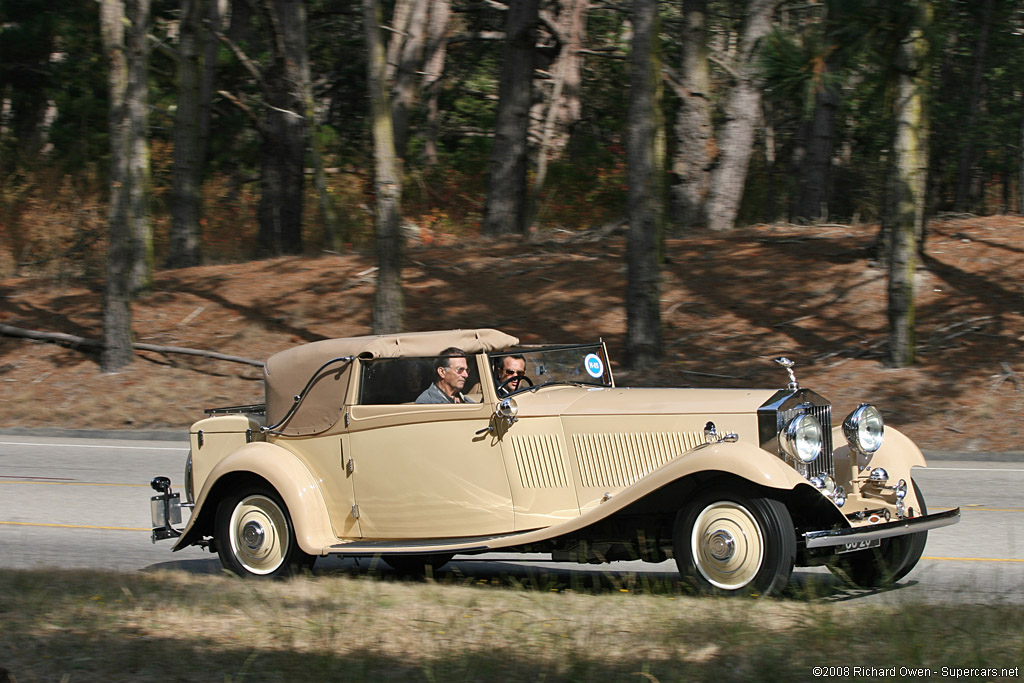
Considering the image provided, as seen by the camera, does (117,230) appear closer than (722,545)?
No

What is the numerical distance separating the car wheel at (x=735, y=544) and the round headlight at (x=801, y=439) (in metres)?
0.44

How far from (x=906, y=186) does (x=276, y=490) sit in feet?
35.6

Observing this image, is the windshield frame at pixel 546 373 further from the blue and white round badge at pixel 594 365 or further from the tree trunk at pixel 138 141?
the tree trunk at pixel 138 141

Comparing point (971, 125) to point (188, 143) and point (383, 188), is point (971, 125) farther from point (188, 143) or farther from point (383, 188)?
point (188, 143)

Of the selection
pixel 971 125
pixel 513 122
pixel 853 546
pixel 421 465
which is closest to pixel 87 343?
pixel 513 122

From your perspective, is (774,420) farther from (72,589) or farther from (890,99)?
(890,99)

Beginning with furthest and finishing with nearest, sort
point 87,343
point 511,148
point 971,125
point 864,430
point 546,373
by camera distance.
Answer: point 971,125, point 511,148, point 87,343, point 546,373, point 864,430

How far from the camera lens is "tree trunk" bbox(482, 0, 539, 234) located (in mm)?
21828

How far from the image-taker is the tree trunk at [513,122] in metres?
21.8

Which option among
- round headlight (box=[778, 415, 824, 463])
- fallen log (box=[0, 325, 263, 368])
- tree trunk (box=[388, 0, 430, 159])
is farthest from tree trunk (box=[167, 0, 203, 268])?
round headlight (box=[778, 415, 824, 463])

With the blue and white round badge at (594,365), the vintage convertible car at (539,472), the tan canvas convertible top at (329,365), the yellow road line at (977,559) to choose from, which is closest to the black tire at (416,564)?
the vintage convertible car at (539,472)

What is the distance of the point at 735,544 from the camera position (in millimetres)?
5957

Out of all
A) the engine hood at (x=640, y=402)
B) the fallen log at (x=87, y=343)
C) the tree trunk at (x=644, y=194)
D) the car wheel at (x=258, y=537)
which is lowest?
the car wheel at (x=258, y=537)

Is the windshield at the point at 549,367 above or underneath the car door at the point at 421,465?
above
